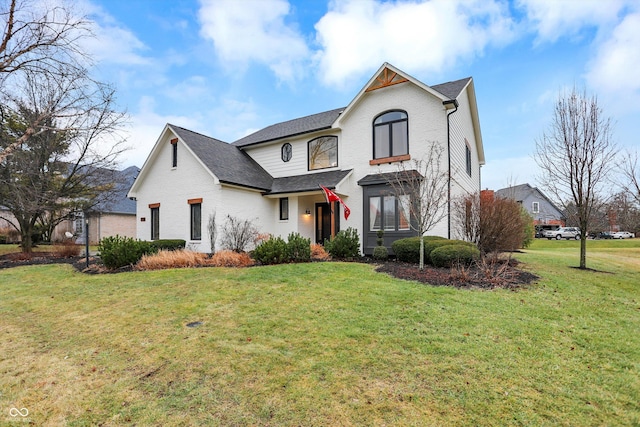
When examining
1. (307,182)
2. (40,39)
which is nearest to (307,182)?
(307,182)

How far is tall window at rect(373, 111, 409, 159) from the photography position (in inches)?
535

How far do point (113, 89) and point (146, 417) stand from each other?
1700 cm

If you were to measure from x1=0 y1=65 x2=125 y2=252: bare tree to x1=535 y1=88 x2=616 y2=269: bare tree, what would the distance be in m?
16.3

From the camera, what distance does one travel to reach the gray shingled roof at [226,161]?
48.4ft

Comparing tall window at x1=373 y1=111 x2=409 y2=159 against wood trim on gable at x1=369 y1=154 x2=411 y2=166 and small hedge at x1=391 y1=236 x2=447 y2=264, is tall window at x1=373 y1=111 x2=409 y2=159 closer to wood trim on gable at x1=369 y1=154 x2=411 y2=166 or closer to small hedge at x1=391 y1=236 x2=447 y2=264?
wood trim on gable at x1=369 y1=154 x2=411 y2=166

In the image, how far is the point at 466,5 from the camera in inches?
451

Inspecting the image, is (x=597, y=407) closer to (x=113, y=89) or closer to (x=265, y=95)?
(x=113, y=89)

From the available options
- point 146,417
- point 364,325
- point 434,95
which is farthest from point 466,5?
point 146,417

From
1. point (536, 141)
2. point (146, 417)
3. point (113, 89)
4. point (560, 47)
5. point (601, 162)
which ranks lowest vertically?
point (146, 417)

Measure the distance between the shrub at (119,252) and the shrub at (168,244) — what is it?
1.69m

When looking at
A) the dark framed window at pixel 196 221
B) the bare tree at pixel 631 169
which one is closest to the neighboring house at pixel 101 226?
the dark framed window at pixel 196 221

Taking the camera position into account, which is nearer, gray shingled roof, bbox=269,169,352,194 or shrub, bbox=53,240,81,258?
gray shingled roof, bbox=269,169,352,194

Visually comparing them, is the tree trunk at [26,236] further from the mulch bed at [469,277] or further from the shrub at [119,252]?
the mulch bed at [469,277]

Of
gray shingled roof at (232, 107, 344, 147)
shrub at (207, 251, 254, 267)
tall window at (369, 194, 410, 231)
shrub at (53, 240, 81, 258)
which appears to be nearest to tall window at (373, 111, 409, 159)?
tall window at (369, 194, 410, 231)
